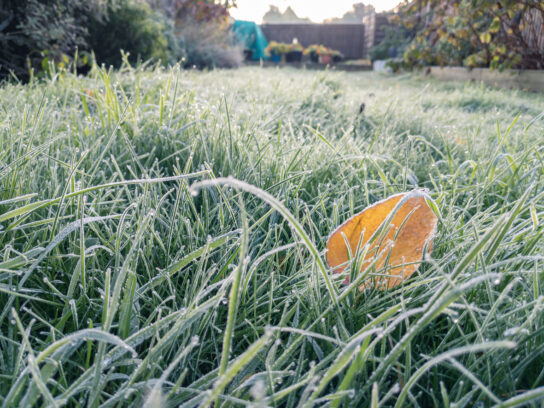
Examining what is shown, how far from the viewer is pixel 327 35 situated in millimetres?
20672

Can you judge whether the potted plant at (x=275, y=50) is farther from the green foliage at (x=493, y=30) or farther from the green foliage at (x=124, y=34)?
the green foliage at (x=124, y=34)

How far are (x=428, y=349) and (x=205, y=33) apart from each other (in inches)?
370

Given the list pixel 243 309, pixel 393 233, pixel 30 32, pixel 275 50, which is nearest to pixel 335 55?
pixel 275 50

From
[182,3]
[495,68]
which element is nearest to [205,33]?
[182,3]

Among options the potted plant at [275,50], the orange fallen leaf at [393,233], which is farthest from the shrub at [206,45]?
the orange fallen leaf at [393,233]

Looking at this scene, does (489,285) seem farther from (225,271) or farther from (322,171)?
(322,171)

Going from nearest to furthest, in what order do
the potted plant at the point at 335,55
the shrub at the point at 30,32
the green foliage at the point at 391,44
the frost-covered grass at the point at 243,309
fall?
the frost-covered grass at the point at 243,309, the shrub at the point at 30,32, the green foliage at the point at 391,44, the potted plant at the point at 335,55

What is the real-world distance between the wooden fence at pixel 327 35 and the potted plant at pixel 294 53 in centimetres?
513

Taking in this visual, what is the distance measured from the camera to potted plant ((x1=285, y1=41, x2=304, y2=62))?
15.2 meters

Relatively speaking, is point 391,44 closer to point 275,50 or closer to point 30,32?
point 275,50

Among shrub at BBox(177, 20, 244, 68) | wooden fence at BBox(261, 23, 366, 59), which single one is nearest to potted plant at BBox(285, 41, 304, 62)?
wooden fence at BBox(261, 23, 366, 59)

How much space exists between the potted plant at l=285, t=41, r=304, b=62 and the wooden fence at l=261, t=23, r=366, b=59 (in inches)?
202

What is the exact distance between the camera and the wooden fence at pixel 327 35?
2028 cm

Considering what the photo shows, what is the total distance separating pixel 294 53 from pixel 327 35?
5975 mm
